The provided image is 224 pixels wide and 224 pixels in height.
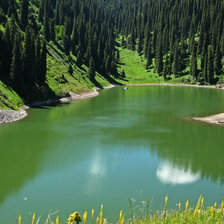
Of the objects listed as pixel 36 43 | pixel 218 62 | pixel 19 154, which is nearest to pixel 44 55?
pixel 36 43

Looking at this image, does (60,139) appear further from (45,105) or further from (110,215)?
(45,105)

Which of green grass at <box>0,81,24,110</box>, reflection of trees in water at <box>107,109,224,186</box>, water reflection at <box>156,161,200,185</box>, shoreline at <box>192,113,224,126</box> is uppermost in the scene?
green grass at <box>0,81,24,110</box>

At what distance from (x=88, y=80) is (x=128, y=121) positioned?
7796 centimetres

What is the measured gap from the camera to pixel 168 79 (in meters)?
178

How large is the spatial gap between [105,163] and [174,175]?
9455mm

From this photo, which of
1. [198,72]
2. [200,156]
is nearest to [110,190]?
[200,156]

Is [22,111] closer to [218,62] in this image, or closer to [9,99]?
[9,99]

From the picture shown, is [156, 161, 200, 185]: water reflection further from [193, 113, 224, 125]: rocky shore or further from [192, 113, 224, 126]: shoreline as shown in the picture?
[193, 113, 224, 125]: rocky shore

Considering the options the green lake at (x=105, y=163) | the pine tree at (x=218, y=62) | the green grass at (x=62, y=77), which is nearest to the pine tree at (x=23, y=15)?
the green grass at (x=62, y=77)

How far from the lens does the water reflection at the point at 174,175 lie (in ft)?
99.1

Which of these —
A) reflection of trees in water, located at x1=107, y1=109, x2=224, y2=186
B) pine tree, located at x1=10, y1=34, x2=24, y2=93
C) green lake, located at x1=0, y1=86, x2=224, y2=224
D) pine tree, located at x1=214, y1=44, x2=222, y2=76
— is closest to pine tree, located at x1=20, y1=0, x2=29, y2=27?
pine tree, located at x1=10, y1=34, x2=24, y2=93

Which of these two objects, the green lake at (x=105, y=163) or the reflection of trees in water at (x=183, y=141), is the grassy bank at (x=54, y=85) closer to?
the green lake at (x=105, y=163)

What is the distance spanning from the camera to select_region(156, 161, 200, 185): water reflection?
30211mm

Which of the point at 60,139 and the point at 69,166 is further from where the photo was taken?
the point at 60,139
